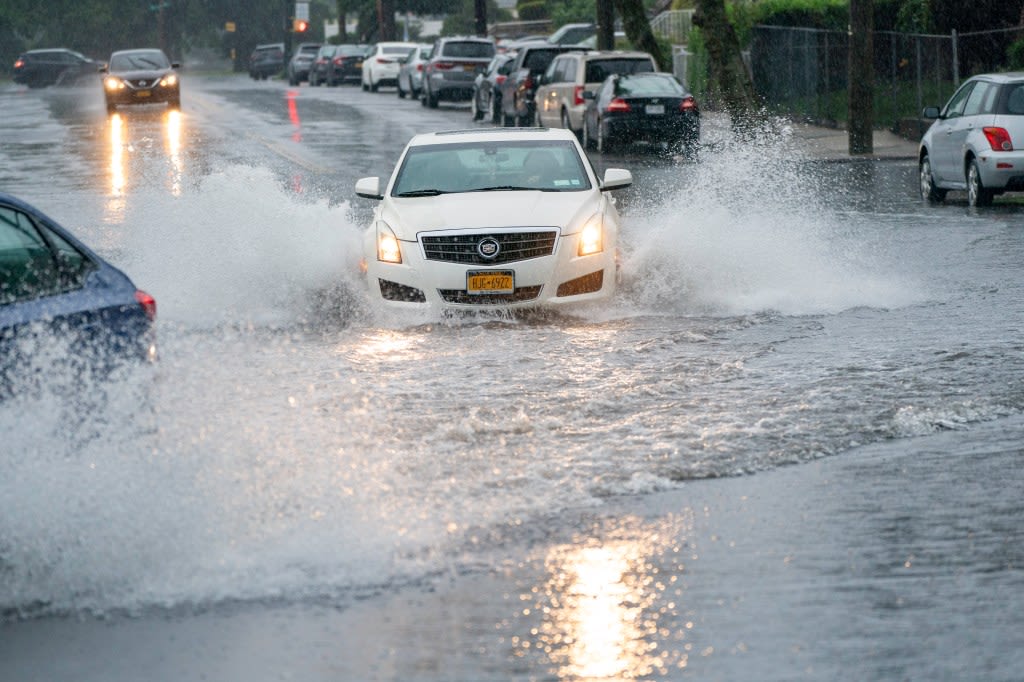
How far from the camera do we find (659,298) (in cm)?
1345

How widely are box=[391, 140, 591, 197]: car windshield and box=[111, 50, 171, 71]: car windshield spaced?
120ft

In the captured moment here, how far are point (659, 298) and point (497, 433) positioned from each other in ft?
16.2

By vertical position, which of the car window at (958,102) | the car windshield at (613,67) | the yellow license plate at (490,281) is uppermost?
the car windshield at (613,67)

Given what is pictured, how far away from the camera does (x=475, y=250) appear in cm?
1225

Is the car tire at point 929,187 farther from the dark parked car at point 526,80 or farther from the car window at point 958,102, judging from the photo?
the dark parked car at point 526,80

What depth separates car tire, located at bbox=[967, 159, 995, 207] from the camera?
19.9 m

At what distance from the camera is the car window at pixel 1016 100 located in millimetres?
19703

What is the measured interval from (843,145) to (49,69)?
57.5m

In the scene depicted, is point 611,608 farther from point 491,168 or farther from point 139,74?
point 139,74

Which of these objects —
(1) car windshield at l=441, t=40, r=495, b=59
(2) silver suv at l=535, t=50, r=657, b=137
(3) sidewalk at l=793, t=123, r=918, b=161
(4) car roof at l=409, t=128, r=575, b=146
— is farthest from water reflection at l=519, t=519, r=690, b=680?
(1) car windshield at l=441, t=40, r=495, b=59

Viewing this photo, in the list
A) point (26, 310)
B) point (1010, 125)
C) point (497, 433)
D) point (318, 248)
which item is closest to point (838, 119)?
point (1010, 125)

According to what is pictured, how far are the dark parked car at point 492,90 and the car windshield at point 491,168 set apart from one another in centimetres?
2528

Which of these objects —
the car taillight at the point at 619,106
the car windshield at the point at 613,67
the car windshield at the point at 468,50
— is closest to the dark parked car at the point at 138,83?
the car windshield at the point at 468,50

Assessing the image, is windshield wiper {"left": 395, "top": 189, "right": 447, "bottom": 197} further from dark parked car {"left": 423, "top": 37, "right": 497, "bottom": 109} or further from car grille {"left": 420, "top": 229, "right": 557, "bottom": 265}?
dark parked car {"left": 423, "top": 37, "right": 497, "bottom": 109}
